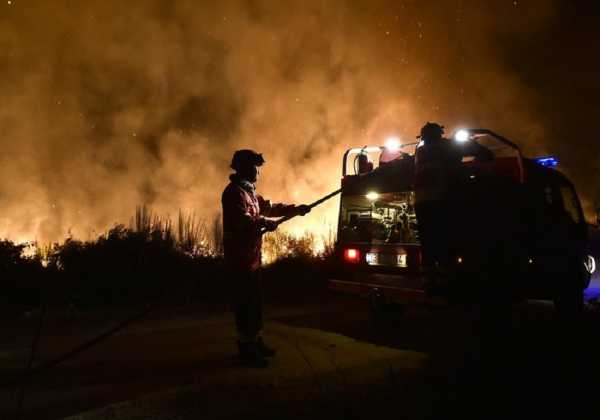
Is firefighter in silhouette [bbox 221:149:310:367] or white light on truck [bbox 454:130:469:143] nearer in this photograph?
firefighter in silhouette [bbox 221:149:310:367]

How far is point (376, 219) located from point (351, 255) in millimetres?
805

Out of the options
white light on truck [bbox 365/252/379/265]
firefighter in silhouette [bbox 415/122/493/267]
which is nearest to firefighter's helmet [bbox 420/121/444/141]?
firefighter in silhouette [bbox 415/122/493/267]

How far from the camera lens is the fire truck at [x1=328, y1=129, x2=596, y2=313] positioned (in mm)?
4973

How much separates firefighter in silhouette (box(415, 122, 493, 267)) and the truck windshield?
1.17 meters

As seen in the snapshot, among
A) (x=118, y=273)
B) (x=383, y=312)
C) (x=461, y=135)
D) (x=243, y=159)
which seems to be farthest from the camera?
(x=118, y=273)


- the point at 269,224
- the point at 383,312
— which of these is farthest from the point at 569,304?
the point at 269,224

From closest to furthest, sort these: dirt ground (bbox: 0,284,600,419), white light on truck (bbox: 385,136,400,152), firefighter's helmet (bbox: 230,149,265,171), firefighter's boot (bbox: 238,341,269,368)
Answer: dirt ground (bbox: 0,284,600,419), firefighter's boot (bbox: 238,341,269,368), firefighter's helmet (bbox: 230,149,265,171), white light on truck (bbox: 385,136,400,152)

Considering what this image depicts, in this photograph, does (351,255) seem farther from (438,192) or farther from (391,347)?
(438,192)

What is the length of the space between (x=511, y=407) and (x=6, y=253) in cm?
923

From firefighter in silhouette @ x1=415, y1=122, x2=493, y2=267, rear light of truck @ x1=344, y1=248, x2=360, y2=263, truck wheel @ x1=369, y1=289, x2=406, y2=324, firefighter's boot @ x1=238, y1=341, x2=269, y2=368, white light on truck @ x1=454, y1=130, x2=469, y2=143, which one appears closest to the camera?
firefighter's boot @ x1=238, y1=341, x2=269, y2=368

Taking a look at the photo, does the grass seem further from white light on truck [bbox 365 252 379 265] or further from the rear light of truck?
white light on truck [bbox 365 252 379 265]

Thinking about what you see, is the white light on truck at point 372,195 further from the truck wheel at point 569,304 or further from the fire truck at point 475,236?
the truck wheel at point 569,304

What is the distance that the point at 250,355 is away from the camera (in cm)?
389

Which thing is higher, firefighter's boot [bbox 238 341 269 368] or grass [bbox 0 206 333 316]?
grass [bbox 0 206 333 316]
